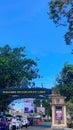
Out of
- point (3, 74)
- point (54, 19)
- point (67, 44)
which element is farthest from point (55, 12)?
point (3, 74)

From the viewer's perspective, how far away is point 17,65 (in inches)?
2714

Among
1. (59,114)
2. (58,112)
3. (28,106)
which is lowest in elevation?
(59,114)

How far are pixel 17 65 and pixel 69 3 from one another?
4844cm

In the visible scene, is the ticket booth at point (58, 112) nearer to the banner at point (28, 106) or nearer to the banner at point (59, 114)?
the banner at point (59, 114)

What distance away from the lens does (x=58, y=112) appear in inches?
2370

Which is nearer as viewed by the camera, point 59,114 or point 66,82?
point 59,114

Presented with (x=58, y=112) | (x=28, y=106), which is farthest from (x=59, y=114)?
(x=28, y=106)

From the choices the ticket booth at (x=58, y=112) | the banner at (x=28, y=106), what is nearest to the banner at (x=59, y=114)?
the ticket booth at (x=58, y=112)

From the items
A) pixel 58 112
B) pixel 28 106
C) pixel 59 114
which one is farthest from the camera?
pixel 28 106

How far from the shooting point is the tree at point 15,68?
223 ft

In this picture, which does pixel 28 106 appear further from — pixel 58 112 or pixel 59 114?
pixel 59 114

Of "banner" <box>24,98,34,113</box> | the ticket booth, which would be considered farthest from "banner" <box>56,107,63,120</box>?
"banner" <box>24,98,34,113</box>

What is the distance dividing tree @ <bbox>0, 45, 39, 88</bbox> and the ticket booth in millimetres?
9224

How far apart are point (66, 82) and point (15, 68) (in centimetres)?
1010
